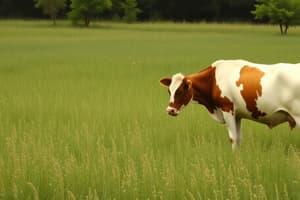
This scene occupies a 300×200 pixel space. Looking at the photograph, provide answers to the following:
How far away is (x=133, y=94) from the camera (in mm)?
12297

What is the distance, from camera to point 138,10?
71.1 meters

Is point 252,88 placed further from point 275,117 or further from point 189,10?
point 189,10

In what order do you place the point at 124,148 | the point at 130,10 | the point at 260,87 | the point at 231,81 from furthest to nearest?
the point at 130,10
the point at 231,81
the point at 260,87
the point at 124,148

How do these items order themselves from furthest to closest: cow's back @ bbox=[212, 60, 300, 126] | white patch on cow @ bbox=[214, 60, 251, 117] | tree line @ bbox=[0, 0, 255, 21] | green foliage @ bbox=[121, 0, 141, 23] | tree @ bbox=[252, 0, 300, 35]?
tree line @ bbox=[0, 0, 255, 21] → green foliage @ bbox=[121, 0, 141, 23] → tree @ bbox=[252, 0, 300, 35] → white patch on cow @ bbox=[214, 60, 251, 117] → cow's back @ bbox=[212, 60, 300, 126]

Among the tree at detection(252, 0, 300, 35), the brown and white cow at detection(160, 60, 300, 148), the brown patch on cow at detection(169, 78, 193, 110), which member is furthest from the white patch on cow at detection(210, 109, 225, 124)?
the tree at detection(252, 0, 300, 35)

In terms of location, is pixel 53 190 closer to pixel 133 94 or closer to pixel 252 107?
pixel 252 107

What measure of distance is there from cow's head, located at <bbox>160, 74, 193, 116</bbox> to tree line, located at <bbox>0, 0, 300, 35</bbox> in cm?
5722

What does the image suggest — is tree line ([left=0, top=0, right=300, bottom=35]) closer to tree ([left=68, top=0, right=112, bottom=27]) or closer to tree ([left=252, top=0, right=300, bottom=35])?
tree ([left=68, top=0, right=112, bottom=27])

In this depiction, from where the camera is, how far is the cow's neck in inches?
288

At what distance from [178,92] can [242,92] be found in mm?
808

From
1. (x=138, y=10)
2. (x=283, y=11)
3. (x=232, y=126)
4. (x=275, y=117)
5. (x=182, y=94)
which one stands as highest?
(x=182, y=94)

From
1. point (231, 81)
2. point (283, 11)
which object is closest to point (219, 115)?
point (231, 81)

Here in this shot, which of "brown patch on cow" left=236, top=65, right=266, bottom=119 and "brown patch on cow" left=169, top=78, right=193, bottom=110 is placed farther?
"brown patch on cow" left=169, top=78, right=193, bottom=110

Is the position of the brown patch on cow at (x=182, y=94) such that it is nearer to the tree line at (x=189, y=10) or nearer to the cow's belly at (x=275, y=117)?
the cow's belly at (x=275, y=117)
